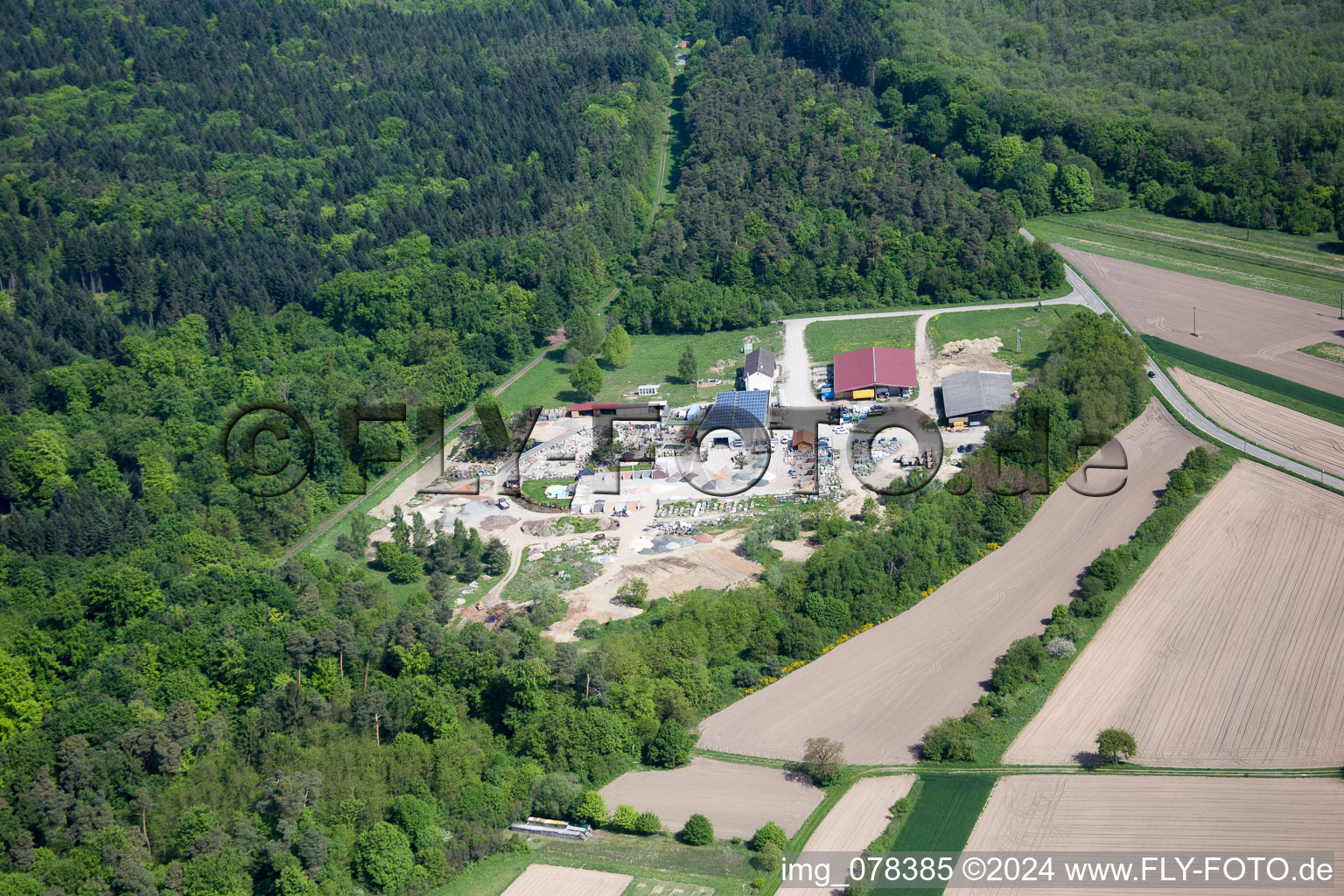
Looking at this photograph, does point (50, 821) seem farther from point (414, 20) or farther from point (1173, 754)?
point (414, 20)

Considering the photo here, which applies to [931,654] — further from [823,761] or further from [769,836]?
[769,836]

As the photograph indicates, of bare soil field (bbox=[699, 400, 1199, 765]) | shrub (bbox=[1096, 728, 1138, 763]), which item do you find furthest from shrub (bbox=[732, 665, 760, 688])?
shrub (bbox=[1096, 728, 1138, 763])

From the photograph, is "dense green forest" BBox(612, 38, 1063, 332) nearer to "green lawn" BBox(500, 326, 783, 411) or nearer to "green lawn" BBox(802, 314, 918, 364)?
"green lawn" BBox(500, 326, 783, 411)

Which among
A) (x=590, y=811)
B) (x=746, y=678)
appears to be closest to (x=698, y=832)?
(x=590, y=811)

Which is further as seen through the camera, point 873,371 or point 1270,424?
point 873,371

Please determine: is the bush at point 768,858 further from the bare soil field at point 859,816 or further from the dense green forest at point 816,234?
the dense green forest at point 816,234

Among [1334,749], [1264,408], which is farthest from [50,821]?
[1264,408]
